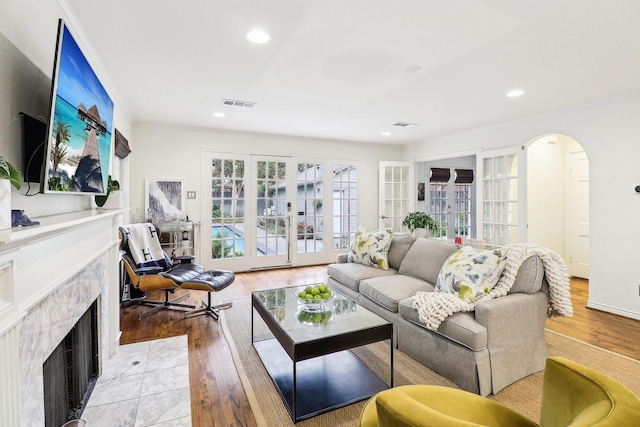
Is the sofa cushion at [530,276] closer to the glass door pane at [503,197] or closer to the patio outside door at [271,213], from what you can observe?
the glass door pane at [503,197]

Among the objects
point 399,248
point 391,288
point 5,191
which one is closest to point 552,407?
point 5,191

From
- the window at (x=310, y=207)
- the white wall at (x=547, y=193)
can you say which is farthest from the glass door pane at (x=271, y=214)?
the white wall at (x=547, y=193)

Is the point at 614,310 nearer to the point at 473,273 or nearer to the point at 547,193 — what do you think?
the point at 547,193

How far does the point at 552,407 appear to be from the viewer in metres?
1.00

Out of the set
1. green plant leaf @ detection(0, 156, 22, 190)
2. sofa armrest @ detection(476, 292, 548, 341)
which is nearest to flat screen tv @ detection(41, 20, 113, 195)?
green plant leaf @ detection(0, 156, 22, 190)

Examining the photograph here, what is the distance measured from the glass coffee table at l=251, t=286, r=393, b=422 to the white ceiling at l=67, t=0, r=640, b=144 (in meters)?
1.95

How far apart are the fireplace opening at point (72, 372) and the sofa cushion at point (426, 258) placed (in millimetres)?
2707

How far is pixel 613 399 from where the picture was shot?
2.69ft

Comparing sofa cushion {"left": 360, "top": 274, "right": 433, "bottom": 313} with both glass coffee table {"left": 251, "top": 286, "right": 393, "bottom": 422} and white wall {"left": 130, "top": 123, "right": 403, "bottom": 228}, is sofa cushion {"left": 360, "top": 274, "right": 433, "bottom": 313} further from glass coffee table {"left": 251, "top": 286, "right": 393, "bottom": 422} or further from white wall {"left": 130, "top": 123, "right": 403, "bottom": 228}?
white wall {"left": 130, "top": 123, "right": 403, "bottom": 228}

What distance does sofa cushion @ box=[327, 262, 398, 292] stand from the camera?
10.9 feet

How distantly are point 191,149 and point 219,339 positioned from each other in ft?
10.7

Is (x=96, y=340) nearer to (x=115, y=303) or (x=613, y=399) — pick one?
(x=115, y=303)

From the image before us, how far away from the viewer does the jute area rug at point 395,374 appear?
186 cm

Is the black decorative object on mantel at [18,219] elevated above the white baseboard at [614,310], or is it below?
above
